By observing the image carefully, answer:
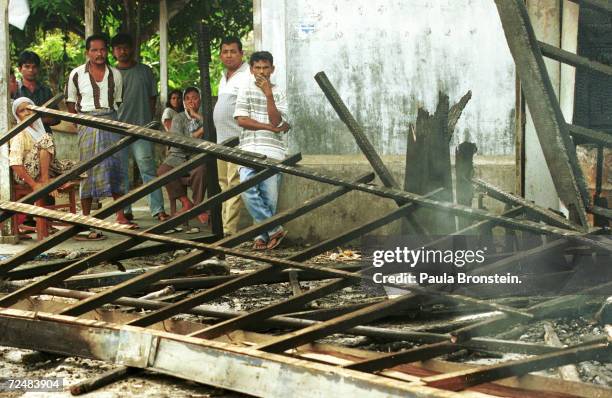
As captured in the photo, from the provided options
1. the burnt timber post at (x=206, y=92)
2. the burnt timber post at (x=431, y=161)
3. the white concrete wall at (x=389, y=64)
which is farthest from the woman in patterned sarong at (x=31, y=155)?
the burnt timber post at (x=431, y=161)

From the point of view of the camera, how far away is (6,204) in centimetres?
537

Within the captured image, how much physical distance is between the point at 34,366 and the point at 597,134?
116 inches

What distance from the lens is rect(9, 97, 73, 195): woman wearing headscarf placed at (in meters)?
9.95

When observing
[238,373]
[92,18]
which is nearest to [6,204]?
[238,373]

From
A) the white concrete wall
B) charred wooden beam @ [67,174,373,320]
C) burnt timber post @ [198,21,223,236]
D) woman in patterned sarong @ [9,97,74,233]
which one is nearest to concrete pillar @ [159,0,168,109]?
woman in patterned sarong @ [9,97,74,233]

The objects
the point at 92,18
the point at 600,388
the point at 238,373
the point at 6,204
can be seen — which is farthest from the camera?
the point at 92,18

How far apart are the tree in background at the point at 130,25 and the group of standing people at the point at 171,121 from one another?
11.4 ft

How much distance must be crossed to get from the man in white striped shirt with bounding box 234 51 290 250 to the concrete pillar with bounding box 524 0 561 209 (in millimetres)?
2412

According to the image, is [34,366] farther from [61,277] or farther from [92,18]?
[92,18]

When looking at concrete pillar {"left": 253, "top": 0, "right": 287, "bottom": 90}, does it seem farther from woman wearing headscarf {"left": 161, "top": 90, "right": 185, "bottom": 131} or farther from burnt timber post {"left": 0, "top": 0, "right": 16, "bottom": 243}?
woman wearing headscarf {"left": 161, "top": 90, "right": 185, "bottom": 131}

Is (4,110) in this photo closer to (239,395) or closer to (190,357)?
(190,357)

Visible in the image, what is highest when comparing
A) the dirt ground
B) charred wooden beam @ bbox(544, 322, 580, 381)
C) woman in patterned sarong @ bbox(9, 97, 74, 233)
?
woman in patterned sarong @ bbox(9, 97, 74, 233)

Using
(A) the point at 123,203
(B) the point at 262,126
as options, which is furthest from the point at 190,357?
(B) the point at 262,126

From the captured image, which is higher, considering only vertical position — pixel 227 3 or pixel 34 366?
pixel 227 3
